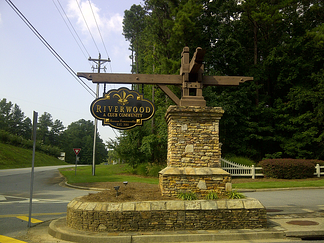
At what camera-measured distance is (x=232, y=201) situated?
6.05 meters

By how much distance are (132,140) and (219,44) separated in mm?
12139

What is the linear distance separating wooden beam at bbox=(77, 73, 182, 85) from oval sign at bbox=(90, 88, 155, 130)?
0.30m

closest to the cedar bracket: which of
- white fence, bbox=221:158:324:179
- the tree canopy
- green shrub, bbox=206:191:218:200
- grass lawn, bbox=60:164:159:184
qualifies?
green shrub, bbox=206:191:218:200

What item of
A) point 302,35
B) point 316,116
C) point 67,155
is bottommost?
point 67,155

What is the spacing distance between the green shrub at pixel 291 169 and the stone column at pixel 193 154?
1391 centimetres

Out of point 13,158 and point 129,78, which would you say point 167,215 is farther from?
point 13,158

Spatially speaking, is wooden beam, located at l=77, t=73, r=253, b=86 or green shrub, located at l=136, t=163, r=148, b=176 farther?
green shrub, located at l=136, t=163, r=148, b=176

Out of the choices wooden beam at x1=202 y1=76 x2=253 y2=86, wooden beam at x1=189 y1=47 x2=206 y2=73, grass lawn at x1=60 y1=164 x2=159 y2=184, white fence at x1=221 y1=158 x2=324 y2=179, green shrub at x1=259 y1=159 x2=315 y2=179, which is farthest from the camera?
white fence at x1=221 y1=158 x2=324 y2=179

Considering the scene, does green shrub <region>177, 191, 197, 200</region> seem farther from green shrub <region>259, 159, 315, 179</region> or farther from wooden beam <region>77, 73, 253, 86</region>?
green shrub <region>259, 159, 315, 179</region>

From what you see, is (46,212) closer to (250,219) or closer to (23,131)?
(250,219)

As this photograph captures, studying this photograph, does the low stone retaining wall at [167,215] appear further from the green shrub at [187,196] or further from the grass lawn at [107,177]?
the grass lawn at [107,177]

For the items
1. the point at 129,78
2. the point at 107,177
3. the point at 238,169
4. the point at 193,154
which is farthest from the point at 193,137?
the point at 107,177

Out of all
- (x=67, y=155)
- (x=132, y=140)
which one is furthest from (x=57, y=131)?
(x=132, y=140)

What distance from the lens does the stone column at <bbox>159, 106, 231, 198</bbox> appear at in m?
6.54
